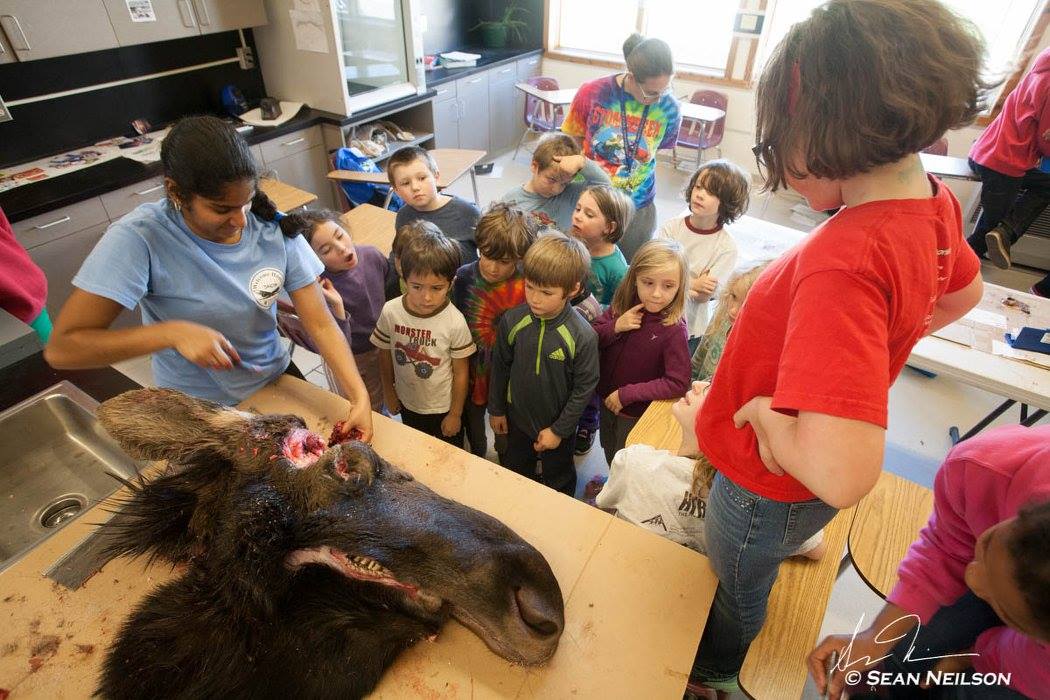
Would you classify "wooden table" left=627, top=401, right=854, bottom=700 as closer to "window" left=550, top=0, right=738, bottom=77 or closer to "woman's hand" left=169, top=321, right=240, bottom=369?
"woman's hand" left=169, top=321, right=240, bottom=369

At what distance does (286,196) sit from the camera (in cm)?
414

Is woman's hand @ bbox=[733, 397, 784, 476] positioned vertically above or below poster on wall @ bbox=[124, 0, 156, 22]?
below

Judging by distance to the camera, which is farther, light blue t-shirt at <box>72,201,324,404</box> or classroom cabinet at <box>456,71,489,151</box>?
classroom cabinet at <box>456,71,489,151</box>

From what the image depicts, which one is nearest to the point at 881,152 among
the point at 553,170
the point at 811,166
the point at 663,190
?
the point at 811,166

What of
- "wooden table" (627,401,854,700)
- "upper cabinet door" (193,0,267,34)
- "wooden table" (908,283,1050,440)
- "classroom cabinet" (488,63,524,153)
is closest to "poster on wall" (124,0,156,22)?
"upper cabinet door" (193,0,267,34)

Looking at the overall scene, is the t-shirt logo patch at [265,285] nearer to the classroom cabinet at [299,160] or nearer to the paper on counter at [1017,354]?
the paper on counter at [1017,354]

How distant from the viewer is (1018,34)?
204 inches

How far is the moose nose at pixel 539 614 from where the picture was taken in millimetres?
1014

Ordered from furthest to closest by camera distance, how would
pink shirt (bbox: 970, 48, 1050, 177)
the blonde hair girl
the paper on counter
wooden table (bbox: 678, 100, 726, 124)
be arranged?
wooden table (bbox: 678, 100, 726, 124), pink shirt (bbox: 970, 48, 1050, 177), the paper on counter, the blonde hair girl

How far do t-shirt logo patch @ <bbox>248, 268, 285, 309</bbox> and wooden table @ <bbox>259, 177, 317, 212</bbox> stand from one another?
2634 millimetres

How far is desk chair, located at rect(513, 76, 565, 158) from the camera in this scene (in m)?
6.60

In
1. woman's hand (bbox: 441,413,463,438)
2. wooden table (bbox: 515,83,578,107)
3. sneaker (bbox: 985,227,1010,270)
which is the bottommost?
sneaker (bbox: 985,227,1010,270)

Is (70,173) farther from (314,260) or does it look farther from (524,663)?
(524,663)

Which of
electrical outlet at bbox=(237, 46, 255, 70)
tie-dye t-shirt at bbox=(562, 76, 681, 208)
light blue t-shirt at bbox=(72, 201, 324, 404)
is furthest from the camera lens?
electrical outlet at bbox=(237, 46, 255, 70)
